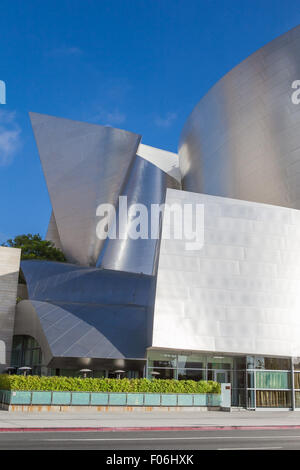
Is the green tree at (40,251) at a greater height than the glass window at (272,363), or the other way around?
the green tree at (40,251)

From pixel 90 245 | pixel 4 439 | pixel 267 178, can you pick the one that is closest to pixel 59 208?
pixel 90 245

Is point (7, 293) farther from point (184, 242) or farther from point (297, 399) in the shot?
point (297, 399)

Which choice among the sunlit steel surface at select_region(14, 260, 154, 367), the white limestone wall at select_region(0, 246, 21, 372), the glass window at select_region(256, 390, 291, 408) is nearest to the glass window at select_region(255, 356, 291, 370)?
the glass window at select_region(256, 390, 291, 408)

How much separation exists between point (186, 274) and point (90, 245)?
24.4m

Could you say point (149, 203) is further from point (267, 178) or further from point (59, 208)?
point (267, 178)

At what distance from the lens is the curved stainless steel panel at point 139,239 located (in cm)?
5172

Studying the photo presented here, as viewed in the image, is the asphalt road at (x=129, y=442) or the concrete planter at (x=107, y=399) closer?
the asphalt road at (x=129, y=442)

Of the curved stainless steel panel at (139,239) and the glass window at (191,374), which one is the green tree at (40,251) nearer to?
the curved stainless steel panel at (139,239)

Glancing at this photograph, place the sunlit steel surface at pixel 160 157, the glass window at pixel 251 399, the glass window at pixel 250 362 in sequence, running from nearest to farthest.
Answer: the glass window at pixel 251 399 < the glass window at pixel 250 362 < the sunlit steel surface at pixel 160 157

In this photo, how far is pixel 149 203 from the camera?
57125 mm

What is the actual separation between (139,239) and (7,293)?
20.6 m

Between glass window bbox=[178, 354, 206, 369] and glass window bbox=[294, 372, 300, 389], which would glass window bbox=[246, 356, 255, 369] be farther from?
glass window bbox=[294, 372, 300, 389]

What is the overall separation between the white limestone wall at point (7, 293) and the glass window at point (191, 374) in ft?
40.0

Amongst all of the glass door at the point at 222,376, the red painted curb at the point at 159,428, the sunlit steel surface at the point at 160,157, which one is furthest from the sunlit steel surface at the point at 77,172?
the red painted curb at the point at 159,428
